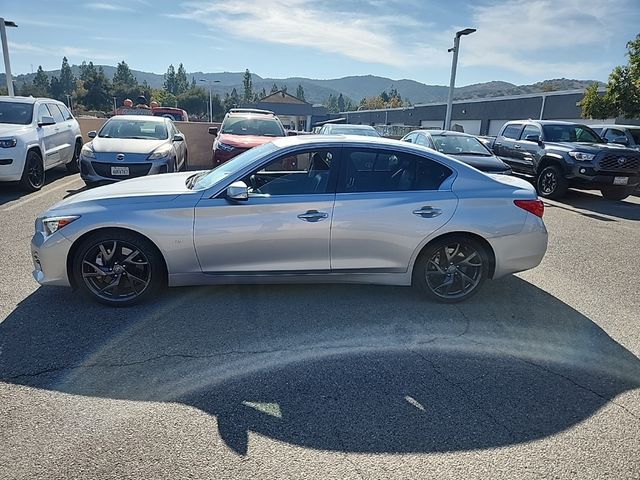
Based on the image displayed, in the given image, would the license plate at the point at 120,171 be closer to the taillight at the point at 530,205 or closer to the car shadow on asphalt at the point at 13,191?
the car shadow on asphalt at the point at 13,191

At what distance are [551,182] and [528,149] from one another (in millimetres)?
1230

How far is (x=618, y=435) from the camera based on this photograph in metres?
2.59

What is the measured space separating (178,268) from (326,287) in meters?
Answer: 1.52

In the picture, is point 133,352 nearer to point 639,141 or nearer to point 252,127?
point 252,127

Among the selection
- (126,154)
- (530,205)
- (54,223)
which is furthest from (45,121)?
(530,205)

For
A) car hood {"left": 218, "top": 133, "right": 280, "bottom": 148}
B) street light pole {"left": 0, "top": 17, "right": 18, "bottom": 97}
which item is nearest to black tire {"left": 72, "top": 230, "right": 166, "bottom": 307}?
car hood {"left": 218, "top": 133, "right": 280, "bottom": 148}

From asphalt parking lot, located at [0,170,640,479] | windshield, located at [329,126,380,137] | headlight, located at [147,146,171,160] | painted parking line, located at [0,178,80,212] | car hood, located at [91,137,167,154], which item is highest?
windshield, located at [329,126,380,137]

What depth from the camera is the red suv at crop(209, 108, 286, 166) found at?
30.7 feet

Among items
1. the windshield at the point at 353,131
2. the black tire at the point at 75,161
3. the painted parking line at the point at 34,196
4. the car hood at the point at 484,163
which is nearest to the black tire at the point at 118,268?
the painted parking line at the point at 34,196

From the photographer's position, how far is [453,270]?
13.8 ft

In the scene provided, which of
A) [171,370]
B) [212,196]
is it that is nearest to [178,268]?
[212,196]

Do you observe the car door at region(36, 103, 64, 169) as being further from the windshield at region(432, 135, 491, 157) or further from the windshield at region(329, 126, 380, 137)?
the windshield at region(432, 135, 491, 157)

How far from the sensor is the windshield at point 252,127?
1074 cm

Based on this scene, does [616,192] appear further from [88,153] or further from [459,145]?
[88,153]
